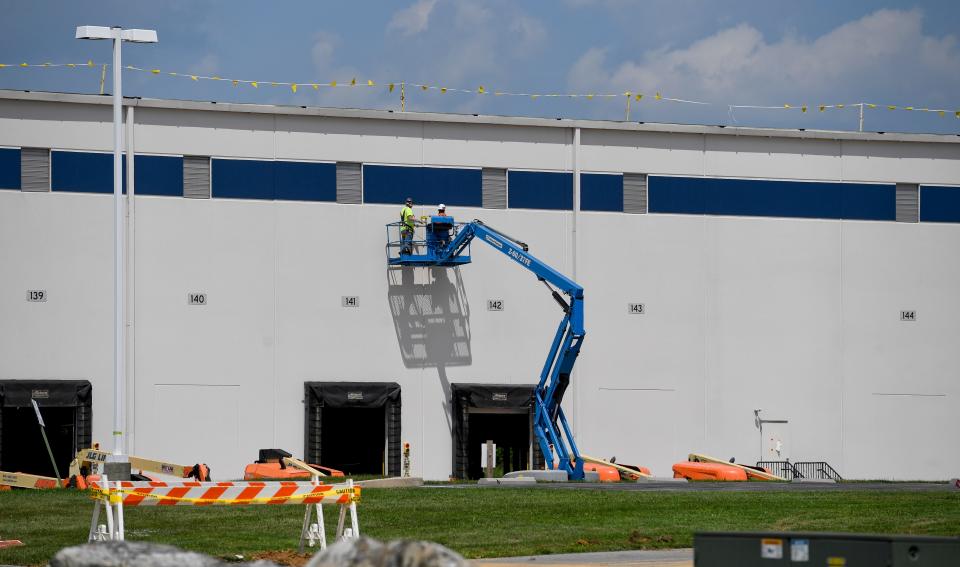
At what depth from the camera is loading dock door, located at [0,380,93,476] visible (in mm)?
37219

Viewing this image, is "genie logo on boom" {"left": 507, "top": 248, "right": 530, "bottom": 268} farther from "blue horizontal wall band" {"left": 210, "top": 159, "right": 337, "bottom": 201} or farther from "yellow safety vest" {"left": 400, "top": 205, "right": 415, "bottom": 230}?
"blue horizontal wall band" {"left": 210, "top": 159, "right": 337, "bottom": 201}

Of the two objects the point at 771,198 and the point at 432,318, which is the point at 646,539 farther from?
the point at 771,198

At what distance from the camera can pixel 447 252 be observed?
129ft

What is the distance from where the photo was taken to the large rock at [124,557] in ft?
35.0

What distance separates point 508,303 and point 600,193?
4.45 meters

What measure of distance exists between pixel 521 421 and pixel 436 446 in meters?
3.64

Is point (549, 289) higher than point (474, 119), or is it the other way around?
point (474, 119)

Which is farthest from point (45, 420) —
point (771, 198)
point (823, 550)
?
point (823, 550)

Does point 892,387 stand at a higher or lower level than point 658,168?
lower

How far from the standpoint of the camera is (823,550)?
32.1 ft

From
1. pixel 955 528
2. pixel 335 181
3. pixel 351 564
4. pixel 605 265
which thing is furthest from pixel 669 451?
pixel 351 564

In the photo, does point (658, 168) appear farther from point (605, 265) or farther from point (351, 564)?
point (351, 564)

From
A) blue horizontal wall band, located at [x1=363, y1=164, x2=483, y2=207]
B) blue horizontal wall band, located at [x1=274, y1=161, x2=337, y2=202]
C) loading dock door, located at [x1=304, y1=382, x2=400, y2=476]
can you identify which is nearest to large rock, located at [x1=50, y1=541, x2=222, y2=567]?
loading dock door, located at [x1=304, y1=382, x2=400, y2=476]

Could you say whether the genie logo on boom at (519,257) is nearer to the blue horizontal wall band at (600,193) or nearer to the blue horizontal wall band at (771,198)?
the blue horizontal wall band at (600,193)
